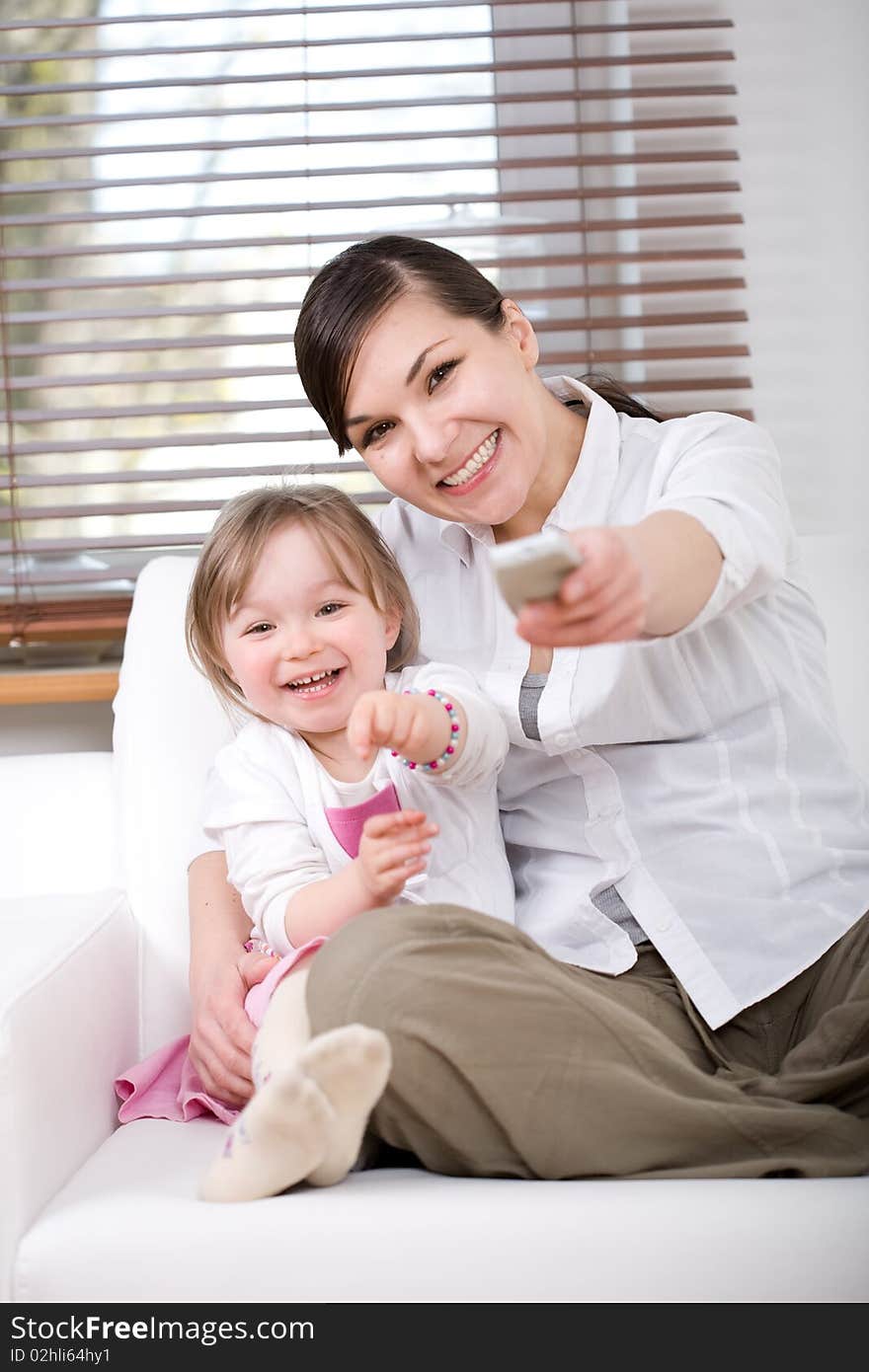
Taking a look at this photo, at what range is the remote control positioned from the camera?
2.36ft

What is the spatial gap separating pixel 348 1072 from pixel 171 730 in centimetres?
75

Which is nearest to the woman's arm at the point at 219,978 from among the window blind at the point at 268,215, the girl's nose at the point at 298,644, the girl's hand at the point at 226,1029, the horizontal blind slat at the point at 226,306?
the girl's hand at the point at 226,1029

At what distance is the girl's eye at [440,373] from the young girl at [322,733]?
171 mm

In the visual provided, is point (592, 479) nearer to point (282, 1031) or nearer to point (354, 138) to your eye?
point (282, 1031)

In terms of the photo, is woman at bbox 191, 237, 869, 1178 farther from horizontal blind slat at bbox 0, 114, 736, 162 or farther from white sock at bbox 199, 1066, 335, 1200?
horizontal blind slat at bbox 0, 114, 736, 162

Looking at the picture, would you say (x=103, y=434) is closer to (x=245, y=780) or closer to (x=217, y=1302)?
(x=245, y=780)

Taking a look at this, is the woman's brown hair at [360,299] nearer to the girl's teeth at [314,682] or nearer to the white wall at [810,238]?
the girl's teeth at [314,682]

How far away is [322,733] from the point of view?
1.29m

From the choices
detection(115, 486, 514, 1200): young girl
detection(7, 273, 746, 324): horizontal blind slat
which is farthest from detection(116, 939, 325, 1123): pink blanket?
detection(7, 273, 746, 324): horizontal blind slat

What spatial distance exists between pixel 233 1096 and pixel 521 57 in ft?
5.35

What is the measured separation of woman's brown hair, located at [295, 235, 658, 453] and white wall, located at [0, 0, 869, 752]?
2.83 ft

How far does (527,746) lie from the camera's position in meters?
1.25

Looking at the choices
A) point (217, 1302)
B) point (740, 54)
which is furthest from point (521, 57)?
point (217, 1302)
